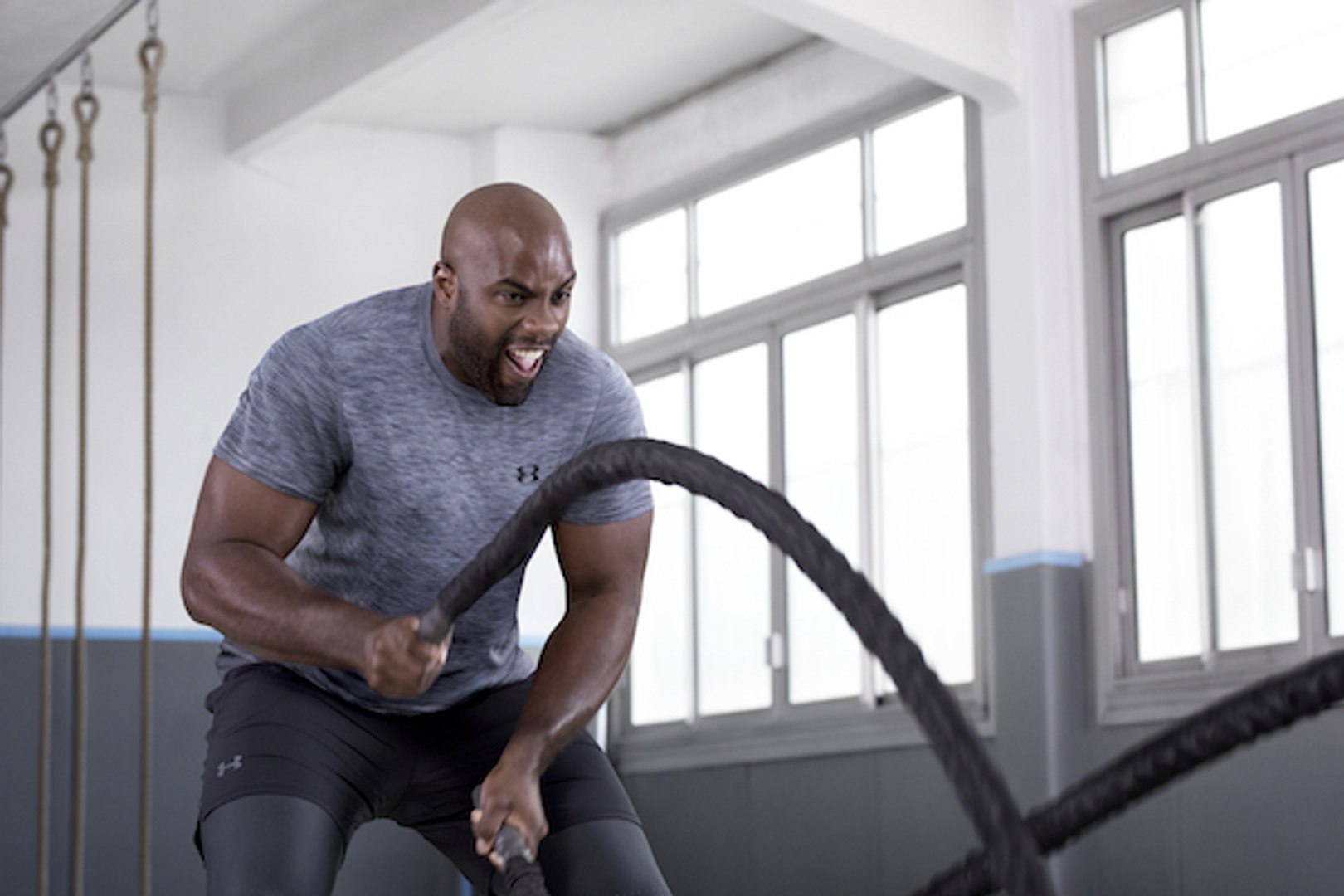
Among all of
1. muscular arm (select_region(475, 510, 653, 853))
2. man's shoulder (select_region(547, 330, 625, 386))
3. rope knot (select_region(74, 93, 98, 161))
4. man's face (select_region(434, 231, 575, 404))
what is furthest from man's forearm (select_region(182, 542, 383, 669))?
rope knot (select_region(74, 93, 98, 161))

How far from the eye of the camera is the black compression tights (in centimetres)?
216

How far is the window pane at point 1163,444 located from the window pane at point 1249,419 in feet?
0.24

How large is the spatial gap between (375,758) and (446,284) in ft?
2.05

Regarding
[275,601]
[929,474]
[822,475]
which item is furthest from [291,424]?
[822,475]

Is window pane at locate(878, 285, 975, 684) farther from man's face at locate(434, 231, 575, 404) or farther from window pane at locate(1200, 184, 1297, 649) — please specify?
man's face at locate(434, 231, 575, 404)

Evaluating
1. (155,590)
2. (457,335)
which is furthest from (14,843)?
(457,335)

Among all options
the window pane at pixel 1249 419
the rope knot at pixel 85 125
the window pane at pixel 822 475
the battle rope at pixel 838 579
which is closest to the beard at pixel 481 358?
the battle rope at pixel 838 579

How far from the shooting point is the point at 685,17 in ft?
21.4

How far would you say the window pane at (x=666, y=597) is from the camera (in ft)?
24.0

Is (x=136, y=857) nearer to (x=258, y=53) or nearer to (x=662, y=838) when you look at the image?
(x=662, y=838)

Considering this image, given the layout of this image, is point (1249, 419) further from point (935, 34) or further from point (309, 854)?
point (309, 854)

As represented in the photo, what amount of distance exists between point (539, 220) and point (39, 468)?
4.84 meters

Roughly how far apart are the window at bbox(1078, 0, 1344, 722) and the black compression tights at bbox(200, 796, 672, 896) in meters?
3.22

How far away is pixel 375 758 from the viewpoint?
7.84ft
